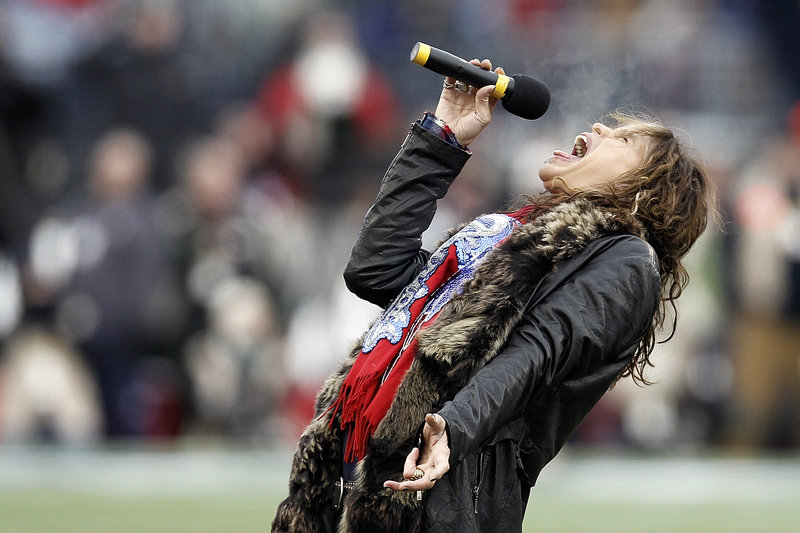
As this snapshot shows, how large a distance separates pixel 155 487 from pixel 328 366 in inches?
90.6

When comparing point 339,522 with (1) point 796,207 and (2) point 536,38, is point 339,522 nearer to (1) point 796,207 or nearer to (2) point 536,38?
(1) point 796,207

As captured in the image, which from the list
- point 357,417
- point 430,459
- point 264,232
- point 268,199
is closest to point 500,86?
point 357,417

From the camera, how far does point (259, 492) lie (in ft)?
31.7

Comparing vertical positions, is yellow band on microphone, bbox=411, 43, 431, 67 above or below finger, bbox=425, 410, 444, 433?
above

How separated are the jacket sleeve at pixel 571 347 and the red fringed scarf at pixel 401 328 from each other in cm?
26

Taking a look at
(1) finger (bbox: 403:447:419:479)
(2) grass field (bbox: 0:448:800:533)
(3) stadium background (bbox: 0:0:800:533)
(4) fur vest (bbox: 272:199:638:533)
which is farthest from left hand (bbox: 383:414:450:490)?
(3) stadium background (bbox: 0:0:800:533)

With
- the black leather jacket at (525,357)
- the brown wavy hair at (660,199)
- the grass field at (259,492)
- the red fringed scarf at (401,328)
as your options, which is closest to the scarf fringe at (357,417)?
the red fringed scarf at (401,328)

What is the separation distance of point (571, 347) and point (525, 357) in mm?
129

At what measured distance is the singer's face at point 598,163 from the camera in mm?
3639

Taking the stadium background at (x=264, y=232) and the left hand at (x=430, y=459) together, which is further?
the stadium background at (x=264, y=232)

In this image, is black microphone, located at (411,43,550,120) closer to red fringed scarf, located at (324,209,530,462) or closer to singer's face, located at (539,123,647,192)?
singer's face, located at (539,123,647,192)

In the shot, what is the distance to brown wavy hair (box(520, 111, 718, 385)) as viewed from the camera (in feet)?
11.7

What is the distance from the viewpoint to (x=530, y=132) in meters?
12.7

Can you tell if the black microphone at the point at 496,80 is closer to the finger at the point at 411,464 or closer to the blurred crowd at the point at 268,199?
the finger at the point at 411,464
